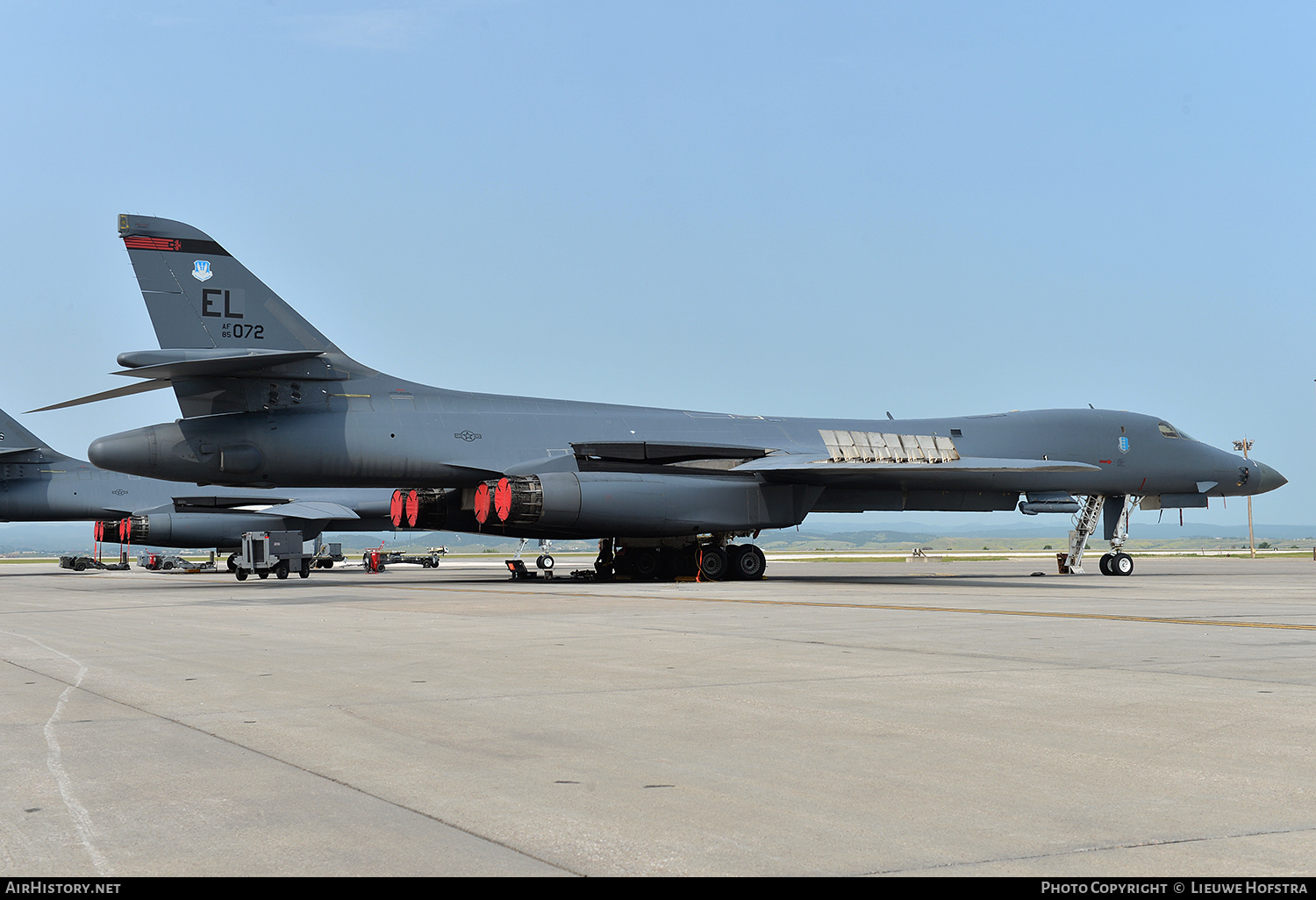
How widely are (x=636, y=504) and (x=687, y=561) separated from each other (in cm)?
333

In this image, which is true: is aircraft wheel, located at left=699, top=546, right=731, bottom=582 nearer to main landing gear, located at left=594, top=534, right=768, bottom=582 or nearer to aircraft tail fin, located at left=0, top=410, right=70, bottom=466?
main landing gear, located at left=594, top=534, right=768, bottom=582

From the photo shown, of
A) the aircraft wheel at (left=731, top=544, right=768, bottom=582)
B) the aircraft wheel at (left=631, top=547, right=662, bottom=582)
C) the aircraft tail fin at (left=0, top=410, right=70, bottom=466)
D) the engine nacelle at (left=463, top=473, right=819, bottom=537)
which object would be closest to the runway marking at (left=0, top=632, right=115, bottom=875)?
the engine nacelle at (left=463, top=473, right=819, bottom=537)

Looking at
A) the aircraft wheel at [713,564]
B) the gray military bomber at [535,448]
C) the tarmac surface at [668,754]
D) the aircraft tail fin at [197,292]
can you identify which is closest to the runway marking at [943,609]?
the tarmac surface at [668,754]

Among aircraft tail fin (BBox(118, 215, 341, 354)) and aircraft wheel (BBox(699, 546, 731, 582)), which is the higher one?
aircraft tail fin (BBox(118, 215, 341, 354))

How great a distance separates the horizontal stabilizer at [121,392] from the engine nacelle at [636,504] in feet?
20.9

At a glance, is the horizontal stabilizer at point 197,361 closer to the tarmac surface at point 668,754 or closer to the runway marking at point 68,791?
the tarmac surface at point 668,754

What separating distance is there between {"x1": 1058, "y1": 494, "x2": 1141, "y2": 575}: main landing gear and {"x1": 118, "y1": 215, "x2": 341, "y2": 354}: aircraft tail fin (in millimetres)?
18981

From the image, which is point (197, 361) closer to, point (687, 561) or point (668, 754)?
point (687, 561)

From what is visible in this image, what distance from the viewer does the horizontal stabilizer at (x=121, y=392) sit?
20625mm

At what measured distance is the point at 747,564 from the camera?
2522cm

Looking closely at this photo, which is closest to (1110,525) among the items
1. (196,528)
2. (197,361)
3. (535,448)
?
(535,448)

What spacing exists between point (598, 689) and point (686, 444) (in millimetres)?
16994

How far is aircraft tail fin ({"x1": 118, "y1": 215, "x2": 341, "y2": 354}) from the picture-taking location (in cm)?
2150

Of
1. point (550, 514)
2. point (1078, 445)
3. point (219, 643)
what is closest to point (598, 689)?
point (219, 643)
